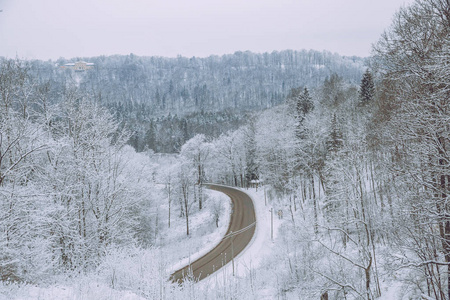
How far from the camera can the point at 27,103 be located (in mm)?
12156

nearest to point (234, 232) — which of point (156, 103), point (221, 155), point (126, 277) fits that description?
point (126, 277)

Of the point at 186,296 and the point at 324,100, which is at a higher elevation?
the point at 324,100

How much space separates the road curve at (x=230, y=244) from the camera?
18359mm

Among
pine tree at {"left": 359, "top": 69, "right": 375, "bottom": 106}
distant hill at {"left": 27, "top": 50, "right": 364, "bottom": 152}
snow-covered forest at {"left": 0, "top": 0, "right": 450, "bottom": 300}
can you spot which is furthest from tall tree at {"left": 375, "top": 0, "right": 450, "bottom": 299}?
distant hill at {"left": 27, "top": 50, "right": 364, "bottom": 152}

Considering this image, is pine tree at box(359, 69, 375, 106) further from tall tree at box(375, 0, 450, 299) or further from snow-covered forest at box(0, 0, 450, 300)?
tall tree at box(375, 0, 450, 299)

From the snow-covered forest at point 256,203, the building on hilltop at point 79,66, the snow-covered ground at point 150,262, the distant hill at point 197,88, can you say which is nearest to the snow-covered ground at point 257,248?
the snow-covered forest at point 256,203

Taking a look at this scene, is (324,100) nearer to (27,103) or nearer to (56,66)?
(27,103)

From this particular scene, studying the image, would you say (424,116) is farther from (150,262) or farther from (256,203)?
(256,203)

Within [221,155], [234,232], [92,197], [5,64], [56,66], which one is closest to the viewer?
[5,64]

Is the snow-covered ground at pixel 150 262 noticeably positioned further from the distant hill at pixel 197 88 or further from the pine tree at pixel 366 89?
the distant hill at pixel 197 88

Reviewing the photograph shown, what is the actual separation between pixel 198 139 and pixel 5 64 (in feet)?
99.0

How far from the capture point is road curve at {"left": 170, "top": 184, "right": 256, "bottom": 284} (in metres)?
18.4

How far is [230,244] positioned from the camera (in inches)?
944

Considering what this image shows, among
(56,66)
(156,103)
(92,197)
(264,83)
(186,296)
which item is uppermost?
(56,66)
